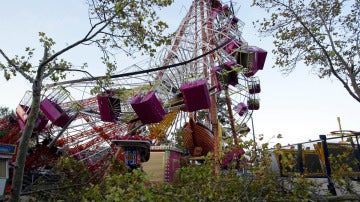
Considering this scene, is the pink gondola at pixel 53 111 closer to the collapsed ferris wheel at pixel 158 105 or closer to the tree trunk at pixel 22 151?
the collapsed ferris wheel at pixel 158 105

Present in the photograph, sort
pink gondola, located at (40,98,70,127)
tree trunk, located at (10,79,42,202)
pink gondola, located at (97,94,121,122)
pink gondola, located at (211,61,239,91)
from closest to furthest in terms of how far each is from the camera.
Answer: tree trunk, located at (10,79,42,202), pink gondola, located at (97,94,121,122), pink gondola, located at (40,98,70,127), pink gondola, located at (211,61,239,91)

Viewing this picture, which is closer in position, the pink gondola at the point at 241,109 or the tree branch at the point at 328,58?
the tree branch at the point at 328,58

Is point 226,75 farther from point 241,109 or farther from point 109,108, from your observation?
point 241,109

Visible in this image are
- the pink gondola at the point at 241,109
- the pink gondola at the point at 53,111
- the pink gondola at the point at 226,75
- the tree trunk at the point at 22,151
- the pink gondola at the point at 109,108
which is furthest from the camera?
the pink gondola at the point at 241,109

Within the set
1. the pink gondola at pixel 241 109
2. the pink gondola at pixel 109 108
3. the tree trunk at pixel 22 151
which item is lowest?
the tree trunk at pixel 22 151

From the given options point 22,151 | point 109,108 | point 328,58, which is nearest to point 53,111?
point 109,108

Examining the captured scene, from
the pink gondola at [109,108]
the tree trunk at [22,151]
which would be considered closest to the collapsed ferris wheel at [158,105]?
the pink gondola at [109,108]

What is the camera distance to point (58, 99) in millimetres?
14508

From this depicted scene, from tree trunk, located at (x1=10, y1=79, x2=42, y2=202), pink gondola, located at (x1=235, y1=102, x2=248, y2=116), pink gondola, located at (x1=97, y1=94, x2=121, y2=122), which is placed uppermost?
pink gondola, located at (x1=235, y1=102, x2=248, y2=116)

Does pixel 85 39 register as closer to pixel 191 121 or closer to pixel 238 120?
pixel 191 121

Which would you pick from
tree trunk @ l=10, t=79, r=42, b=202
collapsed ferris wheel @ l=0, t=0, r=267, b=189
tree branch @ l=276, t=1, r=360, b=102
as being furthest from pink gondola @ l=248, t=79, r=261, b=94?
tree trunk @ l=10, t=79, r=42, b=202

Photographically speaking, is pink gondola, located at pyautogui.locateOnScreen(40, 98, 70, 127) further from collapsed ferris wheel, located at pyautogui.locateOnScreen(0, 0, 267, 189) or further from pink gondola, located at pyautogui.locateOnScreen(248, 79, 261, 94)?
pink gondola, located at pyautogui.locateOnScreen(248, 79, 261, 94)

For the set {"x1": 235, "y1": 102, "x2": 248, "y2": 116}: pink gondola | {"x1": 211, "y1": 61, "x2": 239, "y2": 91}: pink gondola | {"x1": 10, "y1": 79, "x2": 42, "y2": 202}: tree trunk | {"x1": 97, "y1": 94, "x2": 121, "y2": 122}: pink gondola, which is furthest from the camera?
{"x1": 235, "y1": 102, "x2": 248, "y2": 116}: pink gondola

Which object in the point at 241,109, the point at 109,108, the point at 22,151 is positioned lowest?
the point at 22,151
